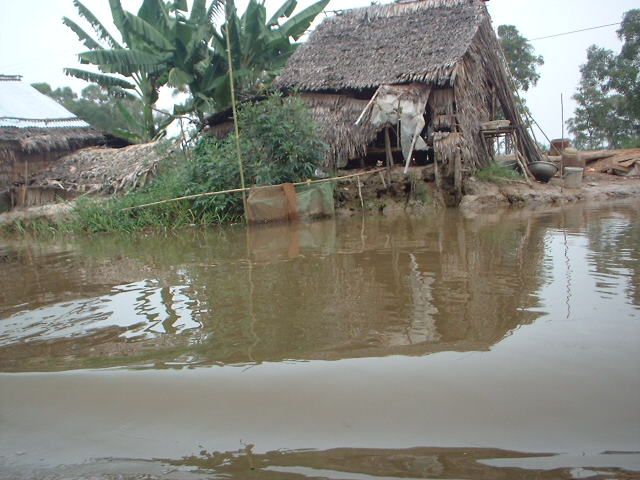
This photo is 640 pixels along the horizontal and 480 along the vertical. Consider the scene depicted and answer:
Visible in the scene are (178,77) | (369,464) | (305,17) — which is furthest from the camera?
(305,17)

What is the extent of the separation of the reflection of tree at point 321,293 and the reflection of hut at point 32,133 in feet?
33.9

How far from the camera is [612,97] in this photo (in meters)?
21.6

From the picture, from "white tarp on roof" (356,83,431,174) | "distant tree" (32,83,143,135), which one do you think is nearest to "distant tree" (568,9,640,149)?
"white tarp on roof" (356,83,431,174)

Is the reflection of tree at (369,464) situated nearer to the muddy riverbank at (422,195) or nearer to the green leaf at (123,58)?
the muddy riverbank at (422,195)

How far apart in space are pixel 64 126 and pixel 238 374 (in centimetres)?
1632

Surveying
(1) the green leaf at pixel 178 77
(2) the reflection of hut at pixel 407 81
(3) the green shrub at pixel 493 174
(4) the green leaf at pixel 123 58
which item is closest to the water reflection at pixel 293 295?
(3) the green shrub at pixel 493 174

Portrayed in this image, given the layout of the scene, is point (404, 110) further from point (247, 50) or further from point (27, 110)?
point (27, 110)

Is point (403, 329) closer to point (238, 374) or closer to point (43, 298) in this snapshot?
point (238, 374)

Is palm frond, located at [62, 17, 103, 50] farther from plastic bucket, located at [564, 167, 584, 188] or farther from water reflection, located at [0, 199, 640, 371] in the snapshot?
plastic bucket, located at [564, 167, 584, 188]

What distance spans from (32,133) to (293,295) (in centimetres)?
1458

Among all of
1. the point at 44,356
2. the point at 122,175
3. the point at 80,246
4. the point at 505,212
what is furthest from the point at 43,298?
the point at 122,175

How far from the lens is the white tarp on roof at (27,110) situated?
15.4 m

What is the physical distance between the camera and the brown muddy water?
165 centimetres

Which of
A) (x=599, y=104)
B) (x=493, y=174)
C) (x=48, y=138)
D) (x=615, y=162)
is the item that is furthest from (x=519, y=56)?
(x=48, y=138)
